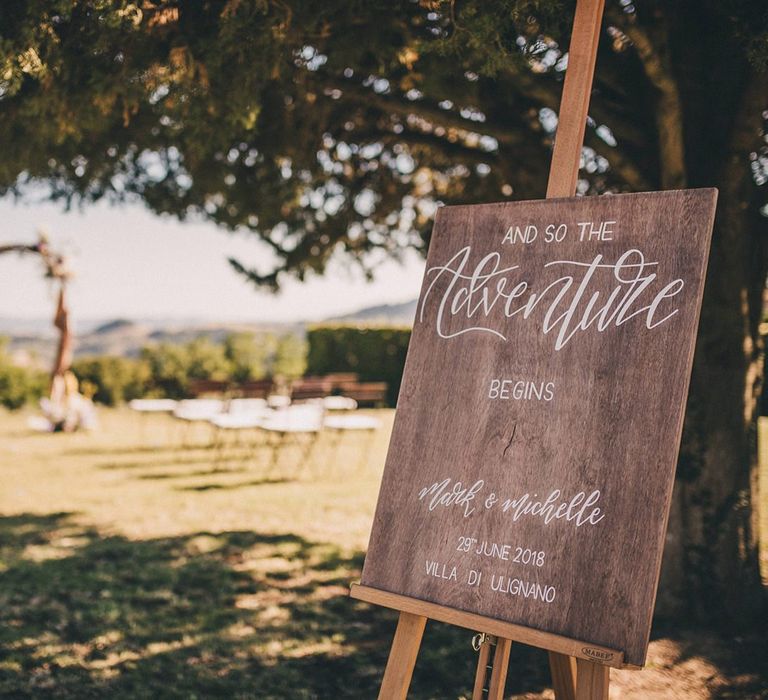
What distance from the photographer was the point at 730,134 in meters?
3.80

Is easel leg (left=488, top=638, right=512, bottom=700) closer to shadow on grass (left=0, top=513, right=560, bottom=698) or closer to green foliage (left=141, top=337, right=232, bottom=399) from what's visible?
shadow on grass (left=0, top=513, right=560, bottom=698)

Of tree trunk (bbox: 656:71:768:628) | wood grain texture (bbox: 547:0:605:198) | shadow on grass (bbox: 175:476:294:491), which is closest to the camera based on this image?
wood grain texture (bbox: 547:0:605:198)

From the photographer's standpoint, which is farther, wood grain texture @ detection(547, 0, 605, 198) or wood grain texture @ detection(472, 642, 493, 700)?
wood grain texture @ detection(547, 0, 605, 198)

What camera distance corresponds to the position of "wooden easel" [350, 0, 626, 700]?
2.06 m

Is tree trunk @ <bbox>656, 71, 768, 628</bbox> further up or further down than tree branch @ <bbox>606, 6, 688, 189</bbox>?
further down

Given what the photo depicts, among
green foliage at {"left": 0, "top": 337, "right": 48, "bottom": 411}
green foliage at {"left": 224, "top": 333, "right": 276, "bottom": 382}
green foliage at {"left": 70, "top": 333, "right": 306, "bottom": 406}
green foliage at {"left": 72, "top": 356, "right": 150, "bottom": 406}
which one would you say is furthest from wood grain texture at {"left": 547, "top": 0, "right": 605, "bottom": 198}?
green foliage at {"left": 224, "top": 333, "right": 276, "bottom": 382}

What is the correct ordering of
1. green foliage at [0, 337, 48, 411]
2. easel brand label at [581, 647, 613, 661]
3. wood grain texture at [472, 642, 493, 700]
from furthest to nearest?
green foliage at [0, 337, 48, 411] → wood grain texture at [472, 642, 493, 700] → easel brand label at [581, 647, 613, 661]

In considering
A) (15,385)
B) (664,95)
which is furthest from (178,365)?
(664,95)

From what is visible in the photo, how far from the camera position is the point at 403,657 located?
234 centimetres

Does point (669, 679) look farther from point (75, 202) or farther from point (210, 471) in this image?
point (210, 471)

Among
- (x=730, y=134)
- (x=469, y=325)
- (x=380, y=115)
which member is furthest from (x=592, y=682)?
(x=380, y=115)

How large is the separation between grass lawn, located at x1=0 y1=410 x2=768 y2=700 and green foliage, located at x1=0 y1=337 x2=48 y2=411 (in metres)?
6.55

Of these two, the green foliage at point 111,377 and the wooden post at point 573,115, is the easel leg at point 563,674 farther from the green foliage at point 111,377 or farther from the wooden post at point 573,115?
the green foliage at point 111,377

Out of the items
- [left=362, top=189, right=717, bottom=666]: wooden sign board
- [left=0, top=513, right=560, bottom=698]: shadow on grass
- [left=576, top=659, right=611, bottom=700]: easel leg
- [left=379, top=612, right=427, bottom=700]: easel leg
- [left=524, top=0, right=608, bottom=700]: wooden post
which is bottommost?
[left=0, top=513, right=560, bottom=698]: shadow on grass
